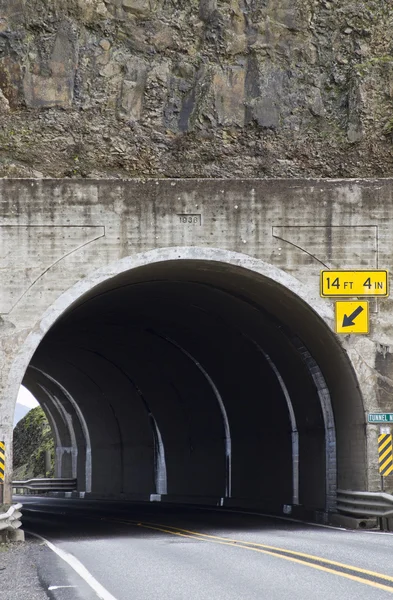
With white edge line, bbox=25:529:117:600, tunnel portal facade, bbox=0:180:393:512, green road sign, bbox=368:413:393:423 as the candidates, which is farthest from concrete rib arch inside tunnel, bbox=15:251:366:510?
white edge line, bbox=25:529:117:600

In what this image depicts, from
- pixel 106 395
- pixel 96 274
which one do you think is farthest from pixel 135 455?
pixel 96 274

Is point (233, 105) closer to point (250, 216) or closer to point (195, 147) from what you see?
point (195, 147)

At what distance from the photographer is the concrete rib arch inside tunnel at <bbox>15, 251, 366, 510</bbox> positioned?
20.0m

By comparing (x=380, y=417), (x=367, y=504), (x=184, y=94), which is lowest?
(x=367, y=504)

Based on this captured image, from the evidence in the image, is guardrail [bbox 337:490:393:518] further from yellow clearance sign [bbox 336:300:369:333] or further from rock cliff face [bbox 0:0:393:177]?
rock cliff face [bbox 0:0:393:177]

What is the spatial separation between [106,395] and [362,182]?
66.5 ft

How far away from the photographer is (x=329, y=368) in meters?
20.2

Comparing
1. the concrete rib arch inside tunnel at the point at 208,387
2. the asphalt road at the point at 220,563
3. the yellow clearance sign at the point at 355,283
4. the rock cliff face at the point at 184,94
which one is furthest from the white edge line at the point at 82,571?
the rock cliff face at the point at 184,94

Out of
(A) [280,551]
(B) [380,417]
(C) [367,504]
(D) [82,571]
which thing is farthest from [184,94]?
(D) [82,571]

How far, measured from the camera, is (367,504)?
17.9 metres

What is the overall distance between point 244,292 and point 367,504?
5.26 metres

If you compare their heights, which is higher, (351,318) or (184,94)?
(184,94)

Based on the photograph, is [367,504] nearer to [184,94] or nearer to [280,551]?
[280,551]

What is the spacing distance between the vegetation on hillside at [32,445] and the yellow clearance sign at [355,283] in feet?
119
